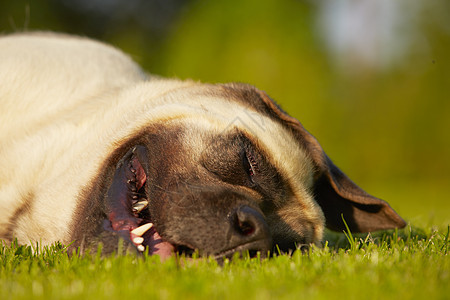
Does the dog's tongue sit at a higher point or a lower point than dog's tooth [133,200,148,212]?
lower

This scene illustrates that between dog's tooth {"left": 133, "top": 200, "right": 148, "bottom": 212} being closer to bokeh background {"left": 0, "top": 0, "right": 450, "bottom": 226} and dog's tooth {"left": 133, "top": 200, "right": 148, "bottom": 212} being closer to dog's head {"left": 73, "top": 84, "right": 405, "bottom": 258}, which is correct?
dog's head {"left": 73, "top": 84, "right": 405, "bottom": 258}

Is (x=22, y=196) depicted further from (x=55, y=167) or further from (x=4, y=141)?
(x=4, y=141)

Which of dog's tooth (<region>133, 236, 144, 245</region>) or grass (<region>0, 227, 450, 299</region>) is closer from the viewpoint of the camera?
grass (<region>0, 227, 450, 299</region>)

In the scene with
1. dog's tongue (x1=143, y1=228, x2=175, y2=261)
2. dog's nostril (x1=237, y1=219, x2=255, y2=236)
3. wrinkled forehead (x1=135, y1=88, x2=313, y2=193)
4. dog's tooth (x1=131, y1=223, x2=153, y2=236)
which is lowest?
dog's tongue (x1=143, y1=228, x2=175, y2=261)

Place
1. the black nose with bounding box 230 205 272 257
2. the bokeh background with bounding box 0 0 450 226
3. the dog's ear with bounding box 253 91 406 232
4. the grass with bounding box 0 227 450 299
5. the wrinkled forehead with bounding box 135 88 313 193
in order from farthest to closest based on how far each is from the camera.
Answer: the bokeh background with bounding box 0 0 450 226 → the dog's ear with bounding box 253 91 406 232 → the wrinkled forehead with bounding box 135 88 313 193 → the black nose with bounding box 230 205 272 257 → the grass with bounding box 0 227 450 299

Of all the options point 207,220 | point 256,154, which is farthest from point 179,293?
point 256,154

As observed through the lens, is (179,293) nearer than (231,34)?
A: Yes

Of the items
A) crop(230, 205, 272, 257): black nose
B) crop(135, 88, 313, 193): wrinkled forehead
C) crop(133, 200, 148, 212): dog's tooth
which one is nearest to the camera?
crop(230, 205, 272, 257): black nose

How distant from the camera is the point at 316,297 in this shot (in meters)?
1.98

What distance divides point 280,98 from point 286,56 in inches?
49.2

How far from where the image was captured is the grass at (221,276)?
2.03 m

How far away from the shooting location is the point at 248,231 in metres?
2.73

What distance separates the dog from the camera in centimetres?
282

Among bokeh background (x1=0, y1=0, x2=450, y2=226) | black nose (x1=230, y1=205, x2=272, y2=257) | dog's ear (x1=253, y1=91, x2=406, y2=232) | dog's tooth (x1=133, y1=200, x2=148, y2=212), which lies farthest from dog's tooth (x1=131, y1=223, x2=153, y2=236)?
bokeh background (x1=0, y1=0, x2=450, y2=226)
